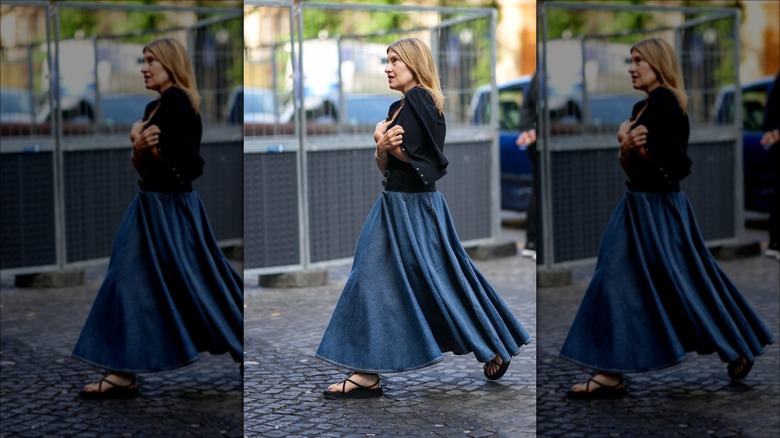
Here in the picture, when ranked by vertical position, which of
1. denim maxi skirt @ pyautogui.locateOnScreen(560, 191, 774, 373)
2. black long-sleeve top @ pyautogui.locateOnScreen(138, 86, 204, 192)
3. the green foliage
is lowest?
denim maxi skirt @ pyautogui.locateOnScreen(560, 191, 774, 373)

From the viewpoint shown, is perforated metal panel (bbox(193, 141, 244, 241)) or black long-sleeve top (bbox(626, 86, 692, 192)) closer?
perforated metal panel (bbox(193, 141, 244, 241))

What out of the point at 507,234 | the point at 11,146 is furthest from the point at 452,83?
the point at 11,146

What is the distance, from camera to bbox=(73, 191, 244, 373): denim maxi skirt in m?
4.88

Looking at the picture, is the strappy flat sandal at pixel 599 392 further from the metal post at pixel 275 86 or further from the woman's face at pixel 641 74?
the metal post at pixel 275 86

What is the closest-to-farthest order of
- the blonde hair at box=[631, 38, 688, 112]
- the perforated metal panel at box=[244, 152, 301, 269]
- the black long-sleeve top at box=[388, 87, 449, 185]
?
the black long-sleeve top at box=[388, 87, 449, 185] → the perforated metal panel at box=[244, 152, 301, 269] → the blonde hair at box=[631, 38, 688, 112]

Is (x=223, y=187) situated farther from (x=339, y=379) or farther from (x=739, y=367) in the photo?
(x=739, y=367)

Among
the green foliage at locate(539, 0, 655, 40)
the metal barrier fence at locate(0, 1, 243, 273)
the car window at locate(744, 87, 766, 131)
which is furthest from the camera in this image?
the car window at locate(744, 87, 766, 131)

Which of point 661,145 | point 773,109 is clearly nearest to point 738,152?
point 773,109

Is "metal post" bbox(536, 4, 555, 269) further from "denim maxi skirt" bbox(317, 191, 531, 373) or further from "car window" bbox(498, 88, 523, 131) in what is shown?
"denim maxi skirt" bbox(317, 191, 531, 373)

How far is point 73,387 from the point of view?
4.99m

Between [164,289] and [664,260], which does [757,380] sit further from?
[164,289]

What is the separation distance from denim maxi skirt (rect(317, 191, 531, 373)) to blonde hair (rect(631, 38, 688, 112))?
1.06 meters

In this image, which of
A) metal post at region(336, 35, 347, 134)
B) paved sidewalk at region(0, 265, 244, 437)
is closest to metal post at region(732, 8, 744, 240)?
metal post at region(336, 35, 347, 134)

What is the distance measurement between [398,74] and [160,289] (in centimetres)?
122
